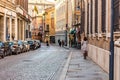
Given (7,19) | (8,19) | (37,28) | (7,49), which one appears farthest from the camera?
(37,28)

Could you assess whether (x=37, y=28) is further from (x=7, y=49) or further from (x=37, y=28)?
(x=7, y=49)

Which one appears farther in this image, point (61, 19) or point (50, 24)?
point (50, 24)

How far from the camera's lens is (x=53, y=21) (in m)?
135

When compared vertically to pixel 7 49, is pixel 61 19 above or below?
above

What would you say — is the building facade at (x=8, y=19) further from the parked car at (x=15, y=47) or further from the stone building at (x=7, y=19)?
the parked car at (x=15, y=47)

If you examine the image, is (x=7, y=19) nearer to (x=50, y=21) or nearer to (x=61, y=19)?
(x=61, y=19)

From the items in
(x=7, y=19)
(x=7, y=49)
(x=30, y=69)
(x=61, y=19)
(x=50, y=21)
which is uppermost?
(x=50, y=21)

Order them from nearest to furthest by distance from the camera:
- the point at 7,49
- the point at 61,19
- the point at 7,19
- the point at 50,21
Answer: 1. the point at 7,49
2. the point at 7,19
3. the point at 61,19
4. the point at 50,21

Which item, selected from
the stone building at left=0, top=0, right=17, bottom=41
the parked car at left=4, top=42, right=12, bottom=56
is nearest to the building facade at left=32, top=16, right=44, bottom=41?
the stone building at left=0, top=0, right=17, bottom=41

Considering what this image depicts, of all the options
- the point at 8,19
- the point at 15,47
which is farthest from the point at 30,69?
the point at 8,19

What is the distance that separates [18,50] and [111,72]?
3470 centimetres

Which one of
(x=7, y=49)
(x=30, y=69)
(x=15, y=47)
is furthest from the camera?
(x=15, y=47)

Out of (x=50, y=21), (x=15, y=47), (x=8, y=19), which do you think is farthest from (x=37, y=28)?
(x=15, y=47)

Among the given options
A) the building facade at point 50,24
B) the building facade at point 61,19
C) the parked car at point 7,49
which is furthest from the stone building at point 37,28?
the parked car at point 7,49
